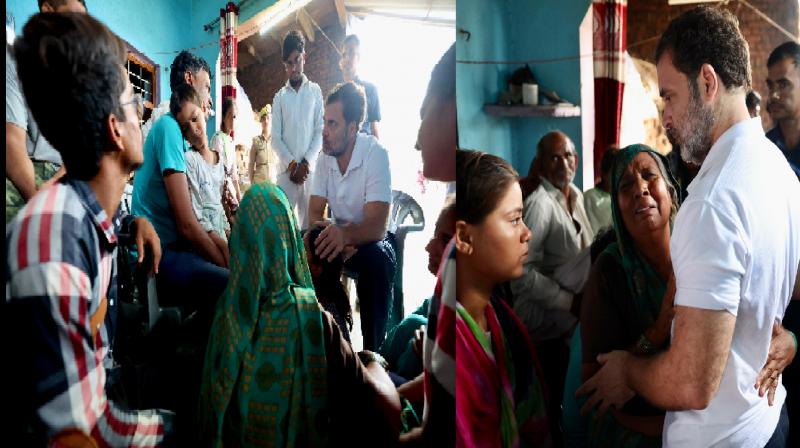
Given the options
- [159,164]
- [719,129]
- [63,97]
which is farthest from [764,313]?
Answer: [63,97]

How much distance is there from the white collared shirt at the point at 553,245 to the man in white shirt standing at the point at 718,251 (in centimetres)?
14

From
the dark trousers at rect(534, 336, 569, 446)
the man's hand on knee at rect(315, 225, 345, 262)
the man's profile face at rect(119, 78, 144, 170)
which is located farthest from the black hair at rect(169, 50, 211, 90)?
the dark trousers at rect(534, 336, 569, 446)

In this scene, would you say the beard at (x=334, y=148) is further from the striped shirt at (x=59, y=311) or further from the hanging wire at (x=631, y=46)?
the striped shirt at (x=59, y=311)

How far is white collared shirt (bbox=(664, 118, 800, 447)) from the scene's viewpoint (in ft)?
3.54

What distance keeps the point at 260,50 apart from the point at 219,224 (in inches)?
14.7

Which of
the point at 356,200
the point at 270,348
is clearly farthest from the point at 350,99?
the point at 270,348

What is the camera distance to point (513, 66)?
122 cm

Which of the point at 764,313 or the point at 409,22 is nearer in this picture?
the point at 764,313

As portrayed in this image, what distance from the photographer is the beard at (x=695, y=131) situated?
1133 mm

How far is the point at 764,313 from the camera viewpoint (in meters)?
1.15

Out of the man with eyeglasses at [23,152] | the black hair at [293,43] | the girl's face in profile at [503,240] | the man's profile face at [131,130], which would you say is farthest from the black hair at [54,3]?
the girl's face in profile at [503,240]

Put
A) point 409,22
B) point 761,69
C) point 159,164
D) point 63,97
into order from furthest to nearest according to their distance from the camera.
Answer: point 409,22 → point 761,69 → point 159,164 → point 63,97

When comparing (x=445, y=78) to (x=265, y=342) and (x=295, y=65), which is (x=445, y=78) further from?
(x=265, y=342)

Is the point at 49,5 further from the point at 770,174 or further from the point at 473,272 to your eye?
the point at 770,174
